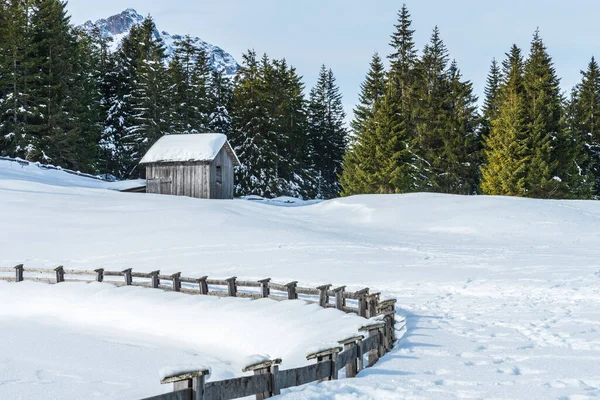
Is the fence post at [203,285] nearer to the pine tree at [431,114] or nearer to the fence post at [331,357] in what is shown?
the fence post at [331,357]

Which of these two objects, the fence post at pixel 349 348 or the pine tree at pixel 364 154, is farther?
the pine tree at pixel 364 154

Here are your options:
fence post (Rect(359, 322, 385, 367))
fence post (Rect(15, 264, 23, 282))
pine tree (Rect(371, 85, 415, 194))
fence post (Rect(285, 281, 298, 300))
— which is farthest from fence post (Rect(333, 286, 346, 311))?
pine tree (Rect(371, 85, 415, 194))

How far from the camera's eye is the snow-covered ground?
8172 millimetres

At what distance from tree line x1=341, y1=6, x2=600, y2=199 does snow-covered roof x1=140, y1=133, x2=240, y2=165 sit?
15.3m

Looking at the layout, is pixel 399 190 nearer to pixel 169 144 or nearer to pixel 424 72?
pixel 424 72

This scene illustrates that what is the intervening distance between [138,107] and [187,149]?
750 inches

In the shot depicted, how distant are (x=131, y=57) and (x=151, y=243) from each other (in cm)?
4748

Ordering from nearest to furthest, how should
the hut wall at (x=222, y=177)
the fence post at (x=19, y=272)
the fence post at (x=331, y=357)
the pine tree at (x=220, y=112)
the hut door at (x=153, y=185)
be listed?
the fence post at (x=331, y=357)
the fence post at (x=19, y=272)
the hut wall at (x=222, y=177)
the hut door at (x=153, y=185)
the pine tree at (x=220, y=112)

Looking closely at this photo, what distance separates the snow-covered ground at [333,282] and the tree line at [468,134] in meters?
10.5

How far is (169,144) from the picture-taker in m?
45.0

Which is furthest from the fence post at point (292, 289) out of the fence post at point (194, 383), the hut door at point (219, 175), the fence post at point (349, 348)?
the hut door at point (219, 175)

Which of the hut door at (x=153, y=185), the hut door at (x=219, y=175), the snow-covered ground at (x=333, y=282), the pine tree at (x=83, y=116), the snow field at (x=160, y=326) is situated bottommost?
the snow field at (x=160, y=326)

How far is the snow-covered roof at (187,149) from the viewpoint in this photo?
1695 inches

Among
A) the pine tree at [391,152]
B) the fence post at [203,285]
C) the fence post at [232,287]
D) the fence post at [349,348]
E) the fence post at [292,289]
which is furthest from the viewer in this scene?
the pine tree at [391,152]
